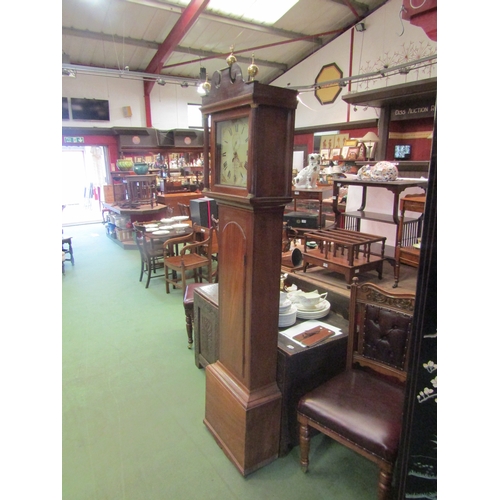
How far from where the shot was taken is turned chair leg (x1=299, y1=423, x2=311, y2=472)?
1.75 m

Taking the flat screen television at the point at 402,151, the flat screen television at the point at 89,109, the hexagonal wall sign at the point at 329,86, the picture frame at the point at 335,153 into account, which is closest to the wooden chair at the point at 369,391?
the flat screen television at the point at 402,151

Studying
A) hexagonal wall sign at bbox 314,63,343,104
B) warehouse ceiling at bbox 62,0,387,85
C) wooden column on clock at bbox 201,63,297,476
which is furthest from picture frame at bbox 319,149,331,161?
wooden column on clock at bbox 201,63,297,476

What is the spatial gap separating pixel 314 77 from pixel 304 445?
9.77 meters

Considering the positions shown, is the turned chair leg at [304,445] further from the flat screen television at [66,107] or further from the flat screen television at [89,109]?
the flat screen television at [89,109]

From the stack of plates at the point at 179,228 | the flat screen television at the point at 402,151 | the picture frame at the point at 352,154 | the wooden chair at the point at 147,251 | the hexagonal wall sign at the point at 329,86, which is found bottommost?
the wooden chair at the point at 147,251

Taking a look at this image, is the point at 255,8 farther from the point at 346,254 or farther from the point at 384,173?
the point at 346,254

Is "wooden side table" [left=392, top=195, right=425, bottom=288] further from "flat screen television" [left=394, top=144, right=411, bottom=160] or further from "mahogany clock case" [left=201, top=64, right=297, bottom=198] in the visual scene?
"flat screen television" [left=394, top=144, right=411, bottom=160]

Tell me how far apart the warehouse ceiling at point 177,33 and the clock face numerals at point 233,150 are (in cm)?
573

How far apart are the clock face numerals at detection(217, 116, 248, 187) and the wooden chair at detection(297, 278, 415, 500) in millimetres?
862

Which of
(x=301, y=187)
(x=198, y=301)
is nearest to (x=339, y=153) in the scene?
(x=301, y=187)

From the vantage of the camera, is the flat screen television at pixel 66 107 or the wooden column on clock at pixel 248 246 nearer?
the wooden column on clock at pixel 248 246

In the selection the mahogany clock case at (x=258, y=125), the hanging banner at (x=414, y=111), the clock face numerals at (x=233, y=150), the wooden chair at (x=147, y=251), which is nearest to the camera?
the mahogany clock case at (x=258, y=125)

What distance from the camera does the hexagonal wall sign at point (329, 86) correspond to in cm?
888
